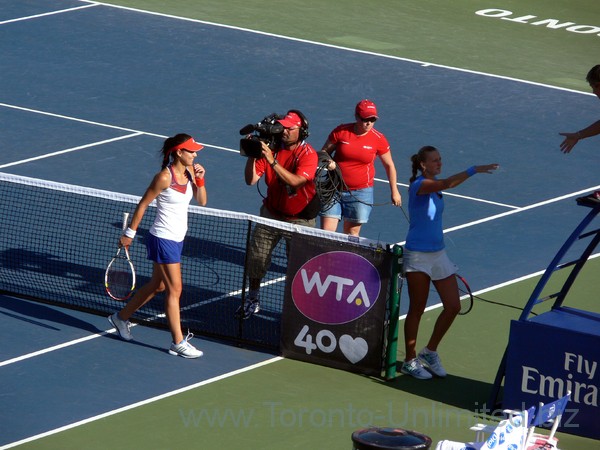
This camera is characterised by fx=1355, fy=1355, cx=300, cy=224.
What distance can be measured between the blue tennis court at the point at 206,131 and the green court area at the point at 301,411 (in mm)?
308

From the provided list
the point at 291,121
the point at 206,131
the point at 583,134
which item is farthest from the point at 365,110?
the point at 206,131

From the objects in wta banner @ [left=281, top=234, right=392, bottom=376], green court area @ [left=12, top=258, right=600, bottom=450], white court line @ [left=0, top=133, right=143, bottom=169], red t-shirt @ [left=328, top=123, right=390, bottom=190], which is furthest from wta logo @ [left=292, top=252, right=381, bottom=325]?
white court line @ [left=0, top=133, right=143, bottom=169]

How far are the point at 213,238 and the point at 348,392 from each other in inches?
160

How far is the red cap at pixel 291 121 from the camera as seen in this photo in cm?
1302

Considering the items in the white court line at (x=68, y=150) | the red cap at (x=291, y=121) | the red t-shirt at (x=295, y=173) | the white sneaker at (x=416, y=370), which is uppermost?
the red cap at (x=291, y=121)

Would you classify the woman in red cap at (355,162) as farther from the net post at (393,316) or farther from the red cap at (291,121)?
the net post at (393,316)

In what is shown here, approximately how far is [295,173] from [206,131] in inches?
265

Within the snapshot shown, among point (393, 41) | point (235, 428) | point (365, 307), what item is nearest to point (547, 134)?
point (393, 41)

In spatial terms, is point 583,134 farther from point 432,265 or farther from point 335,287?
point 335,287

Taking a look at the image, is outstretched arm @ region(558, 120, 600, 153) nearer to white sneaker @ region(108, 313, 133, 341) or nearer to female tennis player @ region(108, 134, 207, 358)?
female tennis player @ region(108, 134, 207, 358)

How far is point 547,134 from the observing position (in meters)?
20.2

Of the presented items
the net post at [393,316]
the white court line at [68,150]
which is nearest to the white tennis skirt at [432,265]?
the net post at [393,316]

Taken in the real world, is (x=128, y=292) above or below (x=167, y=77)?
below

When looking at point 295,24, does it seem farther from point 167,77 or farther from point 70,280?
point 70,280
